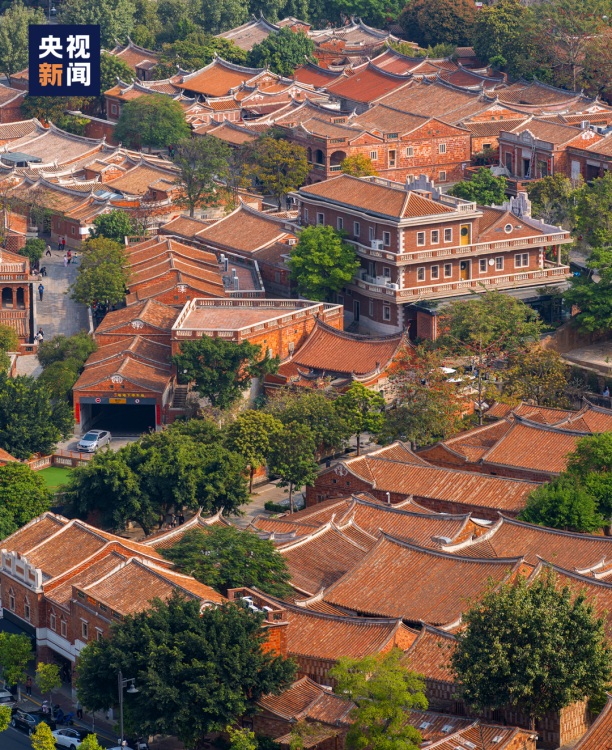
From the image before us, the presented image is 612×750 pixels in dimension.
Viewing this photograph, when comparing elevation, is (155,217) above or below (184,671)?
below

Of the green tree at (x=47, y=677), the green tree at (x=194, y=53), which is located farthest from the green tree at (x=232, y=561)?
the green tree at (x=194, y=53)

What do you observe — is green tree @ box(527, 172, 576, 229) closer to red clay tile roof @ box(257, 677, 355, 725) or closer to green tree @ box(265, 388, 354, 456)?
green tree @ box(265, 388, 354, 456)

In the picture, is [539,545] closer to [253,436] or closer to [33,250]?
[253,436]

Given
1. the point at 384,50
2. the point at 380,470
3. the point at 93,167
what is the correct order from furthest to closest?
the point at 384,50
the point at 93,167
the point at 380,470

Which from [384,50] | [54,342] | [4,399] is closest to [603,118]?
[384,50]

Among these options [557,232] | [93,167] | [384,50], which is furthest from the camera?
[384,50]

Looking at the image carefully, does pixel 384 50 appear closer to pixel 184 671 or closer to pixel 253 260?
pixel 253 260

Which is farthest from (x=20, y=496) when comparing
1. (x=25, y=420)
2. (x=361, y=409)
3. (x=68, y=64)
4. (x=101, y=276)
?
(x=68, y=64)
